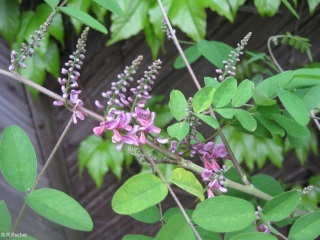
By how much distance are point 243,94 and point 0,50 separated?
102cm

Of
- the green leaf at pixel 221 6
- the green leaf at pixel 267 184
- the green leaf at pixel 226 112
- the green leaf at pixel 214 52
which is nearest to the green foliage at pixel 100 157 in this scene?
the green leaf at pixel 221 6

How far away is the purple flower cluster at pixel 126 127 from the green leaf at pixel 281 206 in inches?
6.6

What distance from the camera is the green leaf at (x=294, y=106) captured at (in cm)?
50

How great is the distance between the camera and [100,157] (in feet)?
5.05

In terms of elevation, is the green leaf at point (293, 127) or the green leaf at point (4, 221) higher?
the green leaf at point (293, 127)

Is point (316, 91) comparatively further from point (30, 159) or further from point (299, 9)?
point (299, 9)

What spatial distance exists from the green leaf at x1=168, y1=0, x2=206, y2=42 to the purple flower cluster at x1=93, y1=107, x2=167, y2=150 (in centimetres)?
80

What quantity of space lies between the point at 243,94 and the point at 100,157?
1.04 m

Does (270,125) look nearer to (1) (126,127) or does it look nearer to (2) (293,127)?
(2) (293,127)

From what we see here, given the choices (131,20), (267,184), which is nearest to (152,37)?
(131,20)

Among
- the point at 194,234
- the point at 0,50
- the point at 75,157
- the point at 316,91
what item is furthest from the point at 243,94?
the point at 75,157

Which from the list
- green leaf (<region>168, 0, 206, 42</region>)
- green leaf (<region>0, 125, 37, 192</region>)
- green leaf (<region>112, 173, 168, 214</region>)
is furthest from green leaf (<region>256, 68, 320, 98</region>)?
green leaf (<region>168, 0, 206, 42</region>)

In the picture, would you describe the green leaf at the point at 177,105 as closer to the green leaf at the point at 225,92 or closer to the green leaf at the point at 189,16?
the green leaf at the point at 225,92

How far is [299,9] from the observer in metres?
1.50
